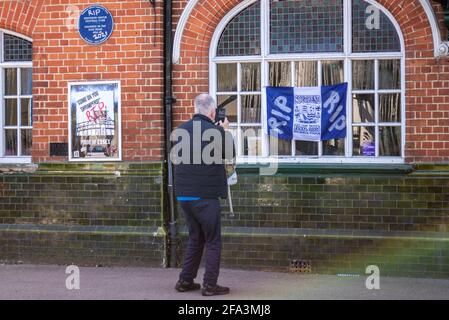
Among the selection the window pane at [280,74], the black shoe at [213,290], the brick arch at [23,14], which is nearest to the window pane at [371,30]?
the window pane at [280,74]

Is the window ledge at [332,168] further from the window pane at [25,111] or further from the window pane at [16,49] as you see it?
the window pane at [16,49]

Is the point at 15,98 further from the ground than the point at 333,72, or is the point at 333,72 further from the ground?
the point at 333,72

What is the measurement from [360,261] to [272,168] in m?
1.57

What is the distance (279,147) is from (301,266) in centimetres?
154

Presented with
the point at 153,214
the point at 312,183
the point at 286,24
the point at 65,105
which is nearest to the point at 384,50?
the point at 286,24

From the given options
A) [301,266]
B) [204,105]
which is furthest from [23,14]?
[301,266]

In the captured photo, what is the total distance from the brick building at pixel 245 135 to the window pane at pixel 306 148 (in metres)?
0.03

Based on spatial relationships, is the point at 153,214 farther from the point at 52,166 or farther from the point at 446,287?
the point at 446,287

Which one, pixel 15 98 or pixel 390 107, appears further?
pixel 15 98

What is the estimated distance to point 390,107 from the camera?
927 cm

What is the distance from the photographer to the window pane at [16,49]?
10.3m

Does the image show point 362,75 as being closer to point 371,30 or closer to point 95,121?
point 371,30

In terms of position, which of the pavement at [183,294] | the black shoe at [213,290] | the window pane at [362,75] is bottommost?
the pavement at [183,294]

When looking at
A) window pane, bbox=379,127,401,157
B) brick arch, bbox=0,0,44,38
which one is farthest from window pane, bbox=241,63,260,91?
brick arch, bbox=0,0,44,38
